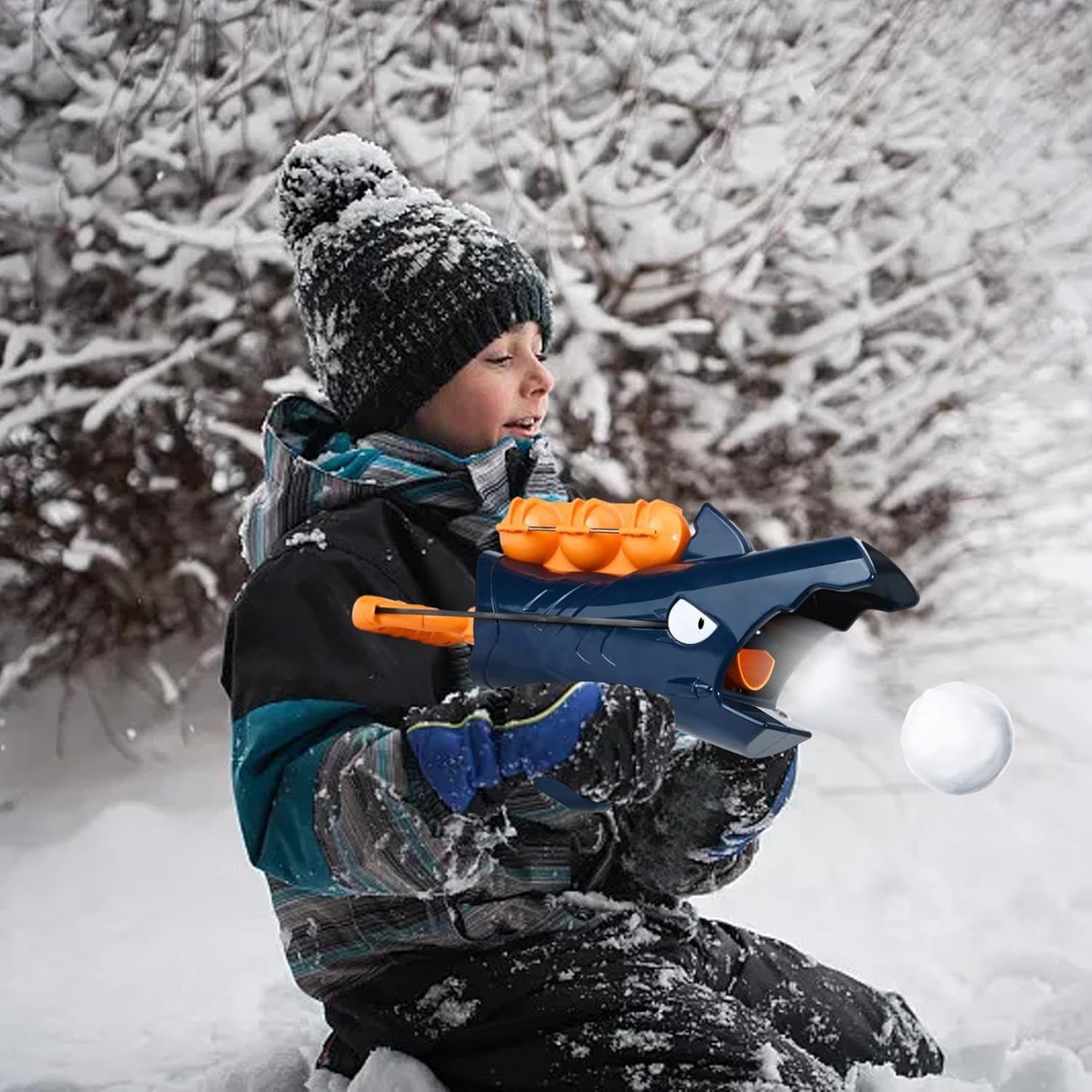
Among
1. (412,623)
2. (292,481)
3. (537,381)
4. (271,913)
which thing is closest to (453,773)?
(412,623)

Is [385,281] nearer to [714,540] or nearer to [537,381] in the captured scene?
[537,381]

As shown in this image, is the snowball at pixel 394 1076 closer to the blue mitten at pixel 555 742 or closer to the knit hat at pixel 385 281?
the blue mitten at pixel 555 742

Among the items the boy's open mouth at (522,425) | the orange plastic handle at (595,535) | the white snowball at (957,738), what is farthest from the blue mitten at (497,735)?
the boy's open mouth at (522,425)

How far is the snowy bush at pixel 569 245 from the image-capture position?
362cm

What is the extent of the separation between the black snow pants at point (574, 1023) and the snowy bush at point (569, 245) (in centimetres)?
216

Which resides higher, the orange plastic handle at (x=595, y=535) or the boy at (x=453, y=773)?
the orange plastic handle at (x=595, y=535)

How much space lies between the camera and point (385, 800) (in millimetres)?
1319

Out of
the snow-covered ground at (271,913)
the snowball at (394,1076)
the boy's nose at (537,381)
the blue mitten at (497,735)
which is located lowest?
the snow-covered ground at (271,913)

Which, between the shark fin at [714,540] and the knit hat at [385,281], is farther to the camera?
the knit hat at [385,281]

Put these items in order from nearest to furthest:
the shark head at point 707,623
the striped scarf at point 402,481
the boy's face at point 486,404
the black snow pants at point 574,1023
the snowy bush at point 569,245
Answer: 1. the shark head at point 707,623
2. the black snow pants at point 574,1023
3. the striped scarf at point 402,481
4. the boy's face at point 486,404
5. the snowy bush at point 569,245

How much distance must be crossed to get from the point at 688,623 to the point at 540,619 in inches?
6.3

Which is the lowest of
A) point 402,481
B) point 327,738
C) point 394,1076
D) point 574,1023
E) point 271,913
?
point 271,913

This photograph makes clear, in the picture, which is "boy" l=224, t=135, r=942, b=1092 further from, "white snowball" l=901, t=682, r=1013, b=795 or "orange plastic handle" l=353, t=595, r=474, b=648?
"white snowball" l=901, t=682, r=1013, b=795

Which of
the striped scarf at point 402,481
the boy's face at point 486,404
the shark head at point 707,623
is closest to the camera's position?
the shark head at point 707,623
